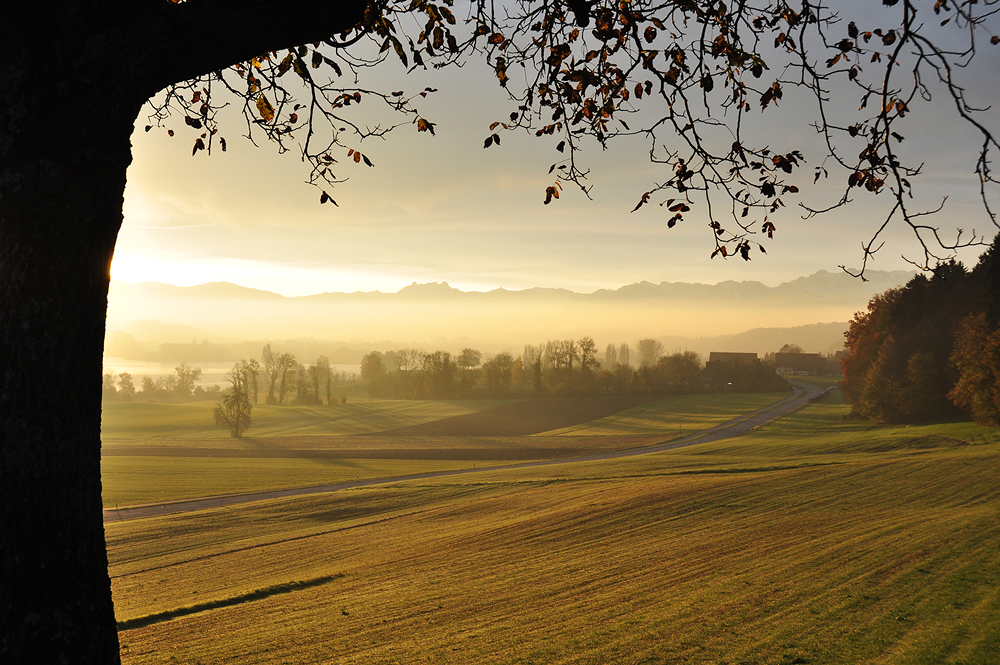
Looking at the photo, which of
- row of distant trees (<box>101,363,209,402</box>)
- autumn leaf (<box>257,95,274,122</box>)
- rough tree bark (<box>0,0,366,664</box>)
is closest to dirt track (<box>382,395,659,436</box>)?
autumn leaf (<box>257,95,274,122</box>)

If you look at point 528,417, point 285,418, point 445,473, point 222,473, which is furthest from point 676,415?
point 285,418

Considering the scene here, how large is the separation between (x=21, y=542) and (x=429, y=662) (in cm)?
897

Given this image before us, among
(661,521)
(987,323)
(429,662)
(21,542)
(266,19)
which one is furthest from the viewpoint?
(987,323)

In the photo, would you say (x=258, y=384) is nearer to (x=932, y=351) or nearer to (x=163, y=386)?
(x=163, y=386)

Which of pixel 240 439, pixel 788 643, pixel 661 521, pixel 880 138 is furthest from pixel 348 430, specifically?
pixel 880 138

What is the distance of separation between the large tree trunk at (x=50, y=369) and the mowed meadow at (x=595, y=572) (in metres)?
8.80

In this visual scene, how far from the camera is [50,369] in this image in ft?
7.75

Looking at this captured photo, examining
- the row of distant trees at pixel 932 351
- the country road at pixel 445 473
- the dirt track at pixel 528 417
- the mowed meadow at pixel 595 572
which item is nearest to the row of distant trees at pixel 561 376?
the dirt track at pixel 528 417

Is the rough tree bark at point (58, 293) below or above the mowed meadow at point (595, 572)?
above

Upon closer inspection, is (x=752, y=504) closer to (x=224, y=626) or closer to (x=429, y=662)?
(x=429, y=662)

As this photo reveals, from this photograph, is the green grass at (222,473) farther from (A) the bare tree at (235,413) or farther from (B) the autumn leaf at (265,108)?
(B) the autumn leaf at (265,108)

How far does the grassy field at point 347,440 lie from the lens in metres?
41.9

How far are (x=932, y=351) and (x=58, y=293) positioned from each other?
62.6 m

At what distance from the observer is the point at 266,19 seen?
2.94 metres
